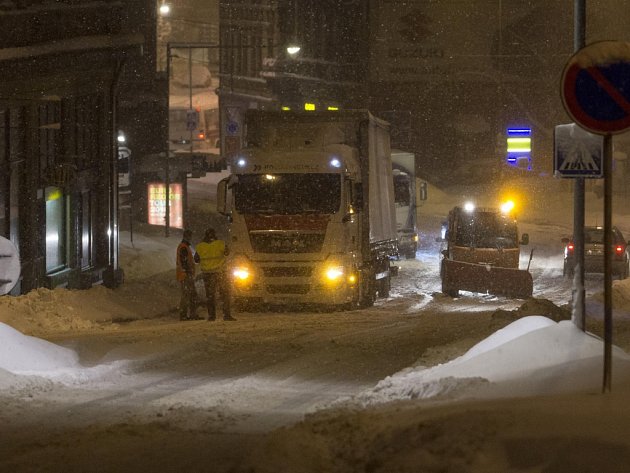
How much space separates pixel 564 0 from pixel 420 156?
12178mm

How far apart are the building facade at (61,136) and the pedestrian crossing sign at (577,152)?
41.3ft

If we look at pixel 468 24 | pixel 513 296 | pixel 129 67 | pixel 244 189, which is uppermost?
pixel 468 24

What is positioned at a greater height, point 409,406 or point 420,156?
point 420,156

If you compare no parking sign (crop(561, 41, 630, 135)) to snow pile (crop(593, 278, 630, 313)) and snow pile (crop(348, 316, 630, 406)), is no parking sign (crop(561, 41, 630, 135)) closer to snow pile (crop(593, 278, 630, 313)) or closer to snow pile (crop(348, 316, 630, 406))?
snow pile (crop(348, 316, 630, 406))

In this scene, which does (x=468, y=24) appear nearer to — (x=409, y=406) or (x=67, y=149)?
(x=67, y=149)

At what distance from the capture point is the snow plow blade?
26016 mm

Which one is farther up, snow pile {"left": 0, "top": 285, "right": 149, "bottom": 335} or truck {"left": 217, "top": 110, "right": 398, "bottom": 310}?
truck {"left": 217, "top": 110, "right": 398, "bottom": 310}

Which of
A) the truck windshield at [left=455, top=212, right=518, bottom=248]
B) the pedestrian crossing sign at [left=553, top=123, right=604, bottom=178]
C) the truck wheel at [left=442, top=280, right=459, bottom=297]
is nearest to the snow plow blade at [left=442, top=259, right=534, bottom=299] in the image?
the truck wheel at [left=442, top=280, right=459, bottom=297]

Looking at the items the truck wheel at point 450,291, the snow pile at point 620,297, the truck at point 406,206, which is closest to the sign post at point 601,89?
the snow pile at point 620,297

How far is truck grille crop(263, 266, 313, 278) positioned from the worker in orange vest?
1.61m

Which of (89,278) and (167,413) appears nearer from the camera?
(167,413)

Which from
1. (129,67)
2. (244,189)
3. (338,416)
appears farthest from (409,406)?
(129,67)

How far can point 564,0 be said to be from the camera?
59375 mm

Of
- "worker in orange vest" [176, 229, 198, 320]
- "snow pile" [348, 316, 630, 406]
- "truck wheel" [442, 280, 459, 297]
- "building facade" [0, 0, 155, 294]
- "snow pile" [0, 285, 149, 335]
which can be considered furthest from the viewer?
"truck wheel" [442, 280, 459, 297]
